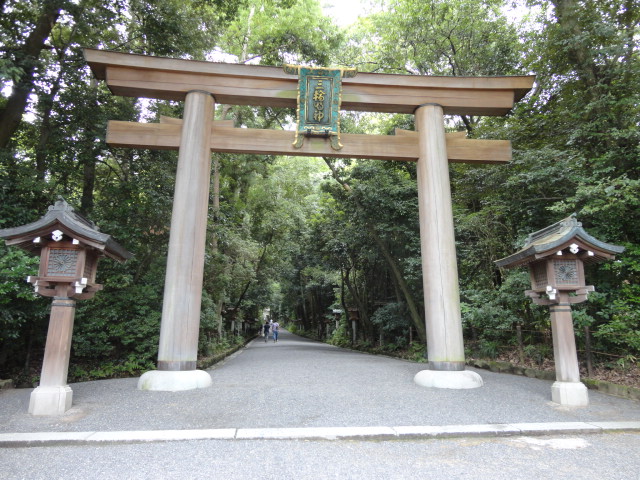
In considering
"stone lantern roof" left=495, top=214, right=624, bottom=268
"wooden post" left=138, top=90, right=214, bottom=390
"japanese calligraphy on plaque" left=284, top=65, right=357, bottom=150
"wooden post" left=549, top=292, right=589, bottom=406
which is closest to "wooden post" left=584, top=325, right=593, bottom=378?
"wooden post" left=549, top=292, right=589, bottom=406

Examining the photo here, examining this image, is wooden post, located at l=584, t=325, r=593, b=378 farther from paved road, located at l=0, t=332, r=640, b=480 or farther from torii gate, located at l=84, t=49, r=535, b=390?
torii gate, located at l=84, t=49, r=535, b=390

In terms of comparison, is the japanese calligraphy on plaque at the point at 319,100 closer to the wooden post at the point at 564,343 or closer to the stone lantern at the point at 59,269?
the stone lantern at the point at 59,269

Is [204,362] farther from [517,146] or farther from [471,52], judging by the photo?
[471,52]

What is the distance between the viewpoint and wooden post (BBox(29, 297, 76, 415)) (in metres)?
4.56

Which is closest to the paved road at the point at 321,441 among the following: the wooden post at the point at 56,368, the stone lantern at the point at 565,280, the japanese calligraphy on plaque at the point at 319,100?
the wooden post at the point at 56,368

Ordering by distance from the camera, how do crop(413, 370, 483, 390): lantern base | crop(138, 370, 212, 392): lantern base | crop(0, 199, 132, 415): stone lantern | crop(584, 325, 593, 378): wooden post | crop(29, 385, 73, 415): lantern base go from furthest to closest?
crop(584, 325, 593, 378): wooden post < crop(413, 370, 483, 390): lantern base < crop(138, 370, 212, 392): lantern base < crop(0, 199, 132, 415): stone lantern < crop(29, 385, 73, 415): lantern base

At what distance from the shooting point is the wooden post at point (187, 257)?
19.9ft

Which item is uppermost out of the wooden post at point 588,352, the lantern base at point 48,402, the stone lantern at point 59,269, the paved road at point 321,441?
the stone lantern at point 59,269

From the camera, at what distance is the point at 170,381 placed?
5.83 m

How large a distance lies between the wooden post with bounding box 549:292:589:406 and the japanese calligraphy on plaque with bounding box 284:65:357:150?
Answer: 15.6 feet

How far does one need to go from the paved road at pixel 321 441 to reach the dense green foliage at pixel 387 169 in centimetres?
227

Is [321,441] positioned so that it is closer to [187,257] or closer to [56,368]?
[56,368]

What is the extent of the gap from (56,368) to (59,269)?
1297 millimetres

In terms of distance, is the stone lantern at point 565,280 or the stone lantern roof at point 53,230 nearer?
the stone lantern roof at point 53,230
